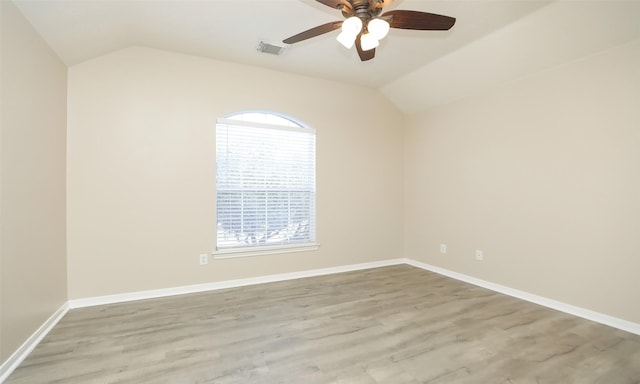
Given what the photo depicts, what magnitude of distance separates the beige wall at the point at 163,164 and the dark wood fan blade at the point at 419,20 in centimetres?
217

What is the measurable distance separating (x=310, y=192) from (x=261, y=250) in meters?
1.02

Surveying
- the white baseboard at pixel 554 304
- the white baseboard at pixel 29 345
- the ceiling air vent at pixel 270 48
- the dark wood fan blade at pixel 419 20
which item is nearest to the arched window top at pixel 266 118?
the ceiling air vent at pixel 270 48

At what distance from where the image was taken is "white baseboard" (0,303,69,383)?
186 cm

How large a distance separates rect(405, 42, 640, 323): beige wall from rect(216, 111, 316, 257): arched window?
1.91 meters

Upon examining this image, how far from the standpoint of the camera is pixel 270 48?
3.22 meters

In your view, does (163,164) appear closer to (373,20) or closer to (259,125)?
(259,125)

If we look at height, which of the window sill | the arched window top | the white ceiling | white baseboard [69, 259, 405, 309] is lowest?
white baseboard [69, 259, 405, 309]

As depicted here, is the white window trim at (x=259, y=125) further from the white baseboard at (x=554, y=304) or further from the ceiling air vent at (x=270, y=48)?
the white baseboard at (x=554, y=304)

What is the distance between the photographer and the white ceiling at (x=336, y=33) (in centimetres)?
239

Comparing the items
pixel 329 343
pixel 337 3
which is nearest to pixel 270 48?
pixel 337 3

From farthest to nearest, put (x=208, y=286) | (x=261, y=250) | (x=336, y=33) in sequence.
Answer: (x=261, y=250) → (x=208, y=286) → (x=336, y=33)

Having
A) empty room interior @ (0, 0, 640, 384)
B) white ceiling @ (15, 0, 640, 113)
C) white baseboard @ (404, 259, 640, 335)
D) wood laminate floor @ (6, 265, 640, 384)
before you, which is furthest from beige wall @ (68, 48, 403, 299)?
white baseboard @ (404, 259, 640, 335)

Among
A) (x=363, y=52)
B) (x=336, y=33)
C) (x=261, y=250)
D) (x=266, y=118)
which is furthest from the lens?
(x=266, y=118)

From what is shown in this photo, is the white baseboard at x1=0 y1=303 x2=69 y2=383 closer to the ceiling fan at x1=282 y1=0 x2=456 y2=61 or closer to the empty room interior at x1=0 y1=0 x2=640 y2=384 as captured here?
the empty room interior at x1=0 y1=0 x2=640 y2=384
